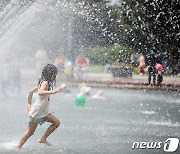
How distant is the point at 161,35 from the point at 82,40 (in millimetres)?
11422

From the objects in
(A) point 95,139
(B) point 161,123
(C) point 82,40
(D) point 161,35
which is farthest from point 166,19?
(A) point 95,139

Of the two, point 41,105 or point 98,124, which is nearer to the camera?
point 41,105

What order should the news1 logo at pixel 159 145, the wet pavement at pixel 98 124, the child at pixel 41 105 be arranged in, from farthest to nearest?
the news1 logo at pixel 159 145
the wet pavement at pixel 98 124
the child at pixel 41 105

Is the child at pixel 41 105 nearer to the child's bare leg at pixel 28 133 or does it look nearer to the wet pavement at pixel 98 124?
the child's bare leg at pixel 28 133

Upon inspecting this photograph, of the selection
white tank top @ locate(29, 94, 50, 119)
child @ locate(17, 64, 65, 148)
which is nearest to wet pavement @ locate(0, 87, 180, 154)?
child @ locate(17, 64, 65, 148)

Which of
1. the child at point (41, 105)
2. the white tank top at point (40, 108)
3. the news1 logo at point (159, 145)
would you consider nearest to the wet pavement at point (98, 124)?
the news1 logo at point (159, 145)

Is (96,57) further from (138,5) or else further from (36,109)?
(36,109)

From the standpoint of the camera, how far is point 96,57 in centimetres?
4784

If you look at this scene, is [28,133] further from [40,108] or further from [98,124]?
[98,124]

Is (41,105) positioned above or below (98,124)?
above

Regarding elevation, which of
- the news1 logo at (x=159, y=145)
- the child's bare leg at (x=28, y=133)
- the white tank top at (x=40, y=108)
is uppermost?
the white tank top at (x=40, y=108)

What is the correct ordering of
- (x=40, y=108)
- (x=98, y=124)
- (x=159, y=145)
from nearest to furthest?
(x=40, y=108) → (x=159, y=145) → (x=98, y=124)

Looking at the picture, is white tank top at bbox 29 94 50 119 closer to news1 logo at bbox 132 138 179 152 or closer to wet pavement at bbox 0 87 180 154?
wet pavement at bbox 0 87 180 154

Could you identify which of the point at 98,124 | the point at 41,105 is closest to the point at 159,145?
the point at 41,105
